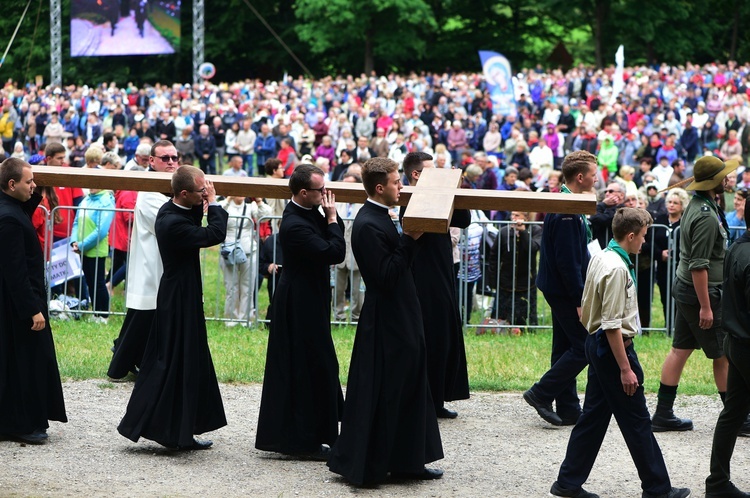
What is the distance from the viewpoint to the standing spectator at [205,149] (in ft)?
88.1

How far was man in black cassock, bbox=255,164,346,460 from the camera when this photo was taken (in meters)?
7.02

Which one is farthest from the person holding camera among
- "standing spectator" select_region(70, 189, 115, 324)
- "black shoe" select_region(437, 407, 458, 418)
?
"black shoe" select_region(437, 407, 458, 418)

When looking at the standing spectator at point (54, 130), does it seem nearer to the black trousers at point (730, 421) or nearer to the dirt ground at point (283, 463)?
the dirt ground at point (283, 463)

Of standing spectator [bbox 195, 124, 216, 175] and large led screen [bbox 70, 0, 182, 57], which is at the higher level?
large led screen [bbox 70, 0, 182, 57]

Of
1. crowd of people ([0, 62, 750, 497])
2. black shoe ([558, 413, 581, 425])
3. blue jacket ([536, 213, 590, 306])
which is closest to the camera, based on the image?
crowd of people ([0, 62, 750, 497])

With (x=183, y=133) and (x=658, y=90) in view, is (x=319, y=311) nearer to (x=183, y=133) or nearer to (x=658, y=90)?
(x=183, y=133)

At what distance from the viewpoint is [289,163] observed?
833 inches

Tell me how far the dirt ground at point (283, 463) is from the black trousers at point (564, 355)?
29 centimetres

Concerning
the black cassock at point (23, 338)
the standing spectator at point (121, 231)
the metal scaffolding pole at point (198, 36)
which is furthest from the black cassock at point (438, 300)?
the metal scaffolding pole at point (198, 36)

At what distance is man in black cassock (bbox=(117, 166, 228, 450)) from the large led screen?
3294 centimetres

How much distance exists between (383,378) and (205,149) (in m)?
21.1

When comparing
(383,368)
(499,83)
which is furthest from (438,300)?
(499,83)

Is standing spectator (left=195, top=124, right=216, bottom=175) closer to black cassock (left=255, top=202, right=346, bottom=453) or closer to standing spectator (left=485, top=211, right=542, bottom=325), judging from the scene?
standing spectator (left=485, top=211, right=542, bottom=325)

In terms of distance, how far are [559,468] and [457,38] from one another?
45.2m
